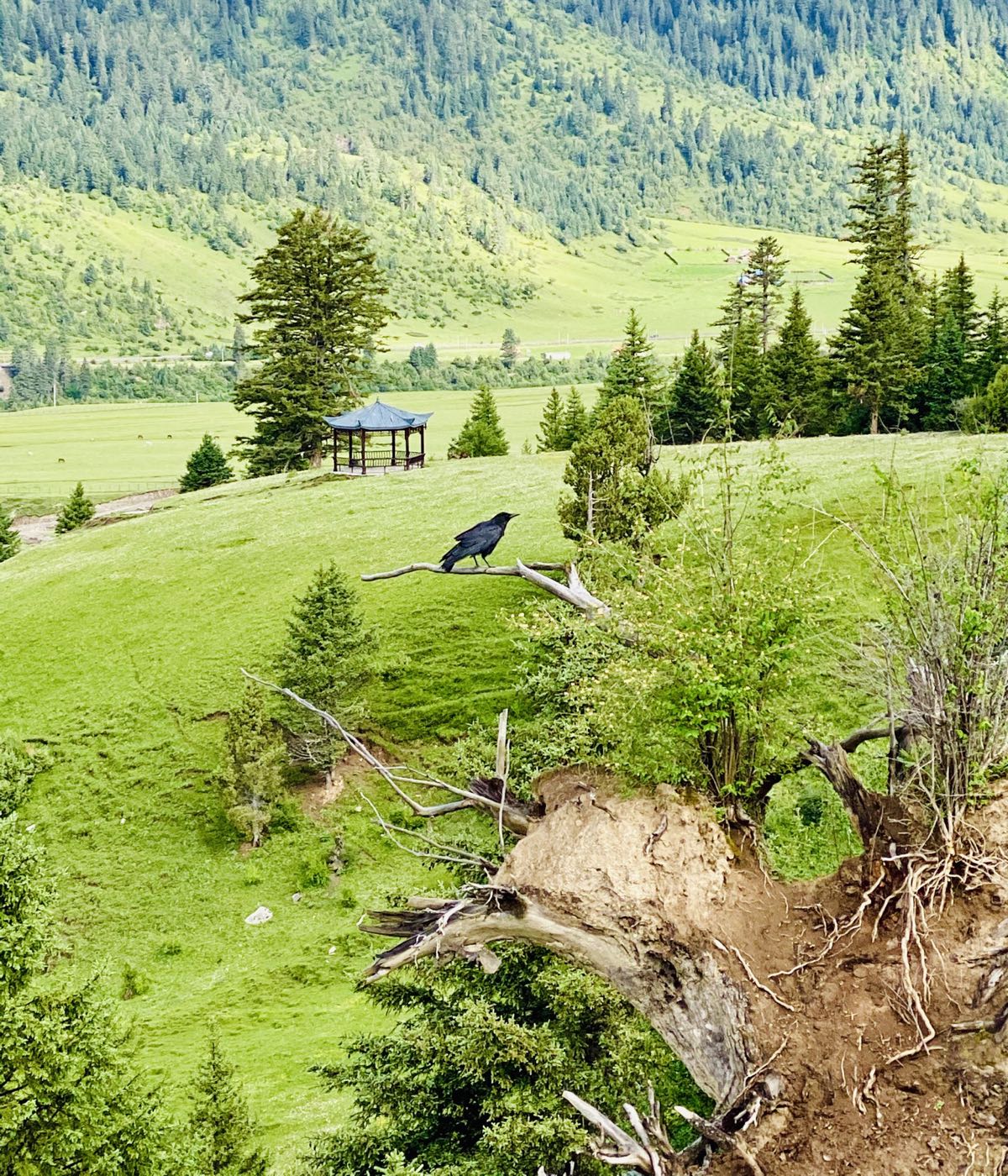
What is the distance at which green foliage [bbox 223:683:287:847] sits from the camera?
101ft

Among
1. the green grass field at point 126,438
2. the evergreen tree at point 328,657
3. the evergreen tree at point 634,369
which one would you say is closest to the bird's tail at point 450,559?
the evergreen tree at point 328,657

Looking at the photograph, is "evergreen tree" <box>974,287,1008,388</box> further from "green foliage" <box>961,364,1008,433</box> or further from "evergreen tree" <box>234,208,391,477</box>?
"evergreen tree" <box>234,208,391,477</box>

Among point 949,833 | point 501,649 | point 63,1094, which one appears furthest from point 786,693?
point 501,649

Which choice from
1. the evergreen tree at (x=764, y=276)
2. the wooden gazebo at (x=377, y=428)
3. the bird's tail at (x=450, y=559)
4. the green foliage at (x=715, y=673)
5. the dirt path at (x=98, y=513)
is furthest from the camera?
the evergreen tree at (x=764, y=276)

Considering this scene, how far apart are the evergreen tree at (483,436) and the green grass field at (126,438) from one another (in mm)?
28228

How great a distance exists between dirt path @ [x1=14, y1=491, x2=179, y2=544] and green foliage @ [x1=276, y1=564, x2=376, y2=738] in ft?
116

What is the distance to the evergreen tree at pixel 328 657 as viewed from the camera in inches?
1251

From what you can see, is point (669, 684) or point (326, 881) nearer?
point (669, 684)

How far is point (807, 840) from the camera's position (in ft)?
80.5

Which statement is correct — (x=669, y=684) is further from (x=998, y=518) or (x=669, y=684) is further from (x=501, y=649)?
(x=501, y=649)

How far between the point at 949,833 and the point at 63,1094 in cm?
1124

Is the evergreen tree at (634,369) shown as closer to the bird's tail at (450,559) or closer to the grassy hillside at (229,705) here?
the grassy hillside at (229,705)

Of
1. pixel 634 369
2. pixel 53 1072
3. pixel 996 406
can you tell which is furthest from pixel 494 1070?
pixel 634 369

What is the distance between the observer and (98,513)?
243 feet
